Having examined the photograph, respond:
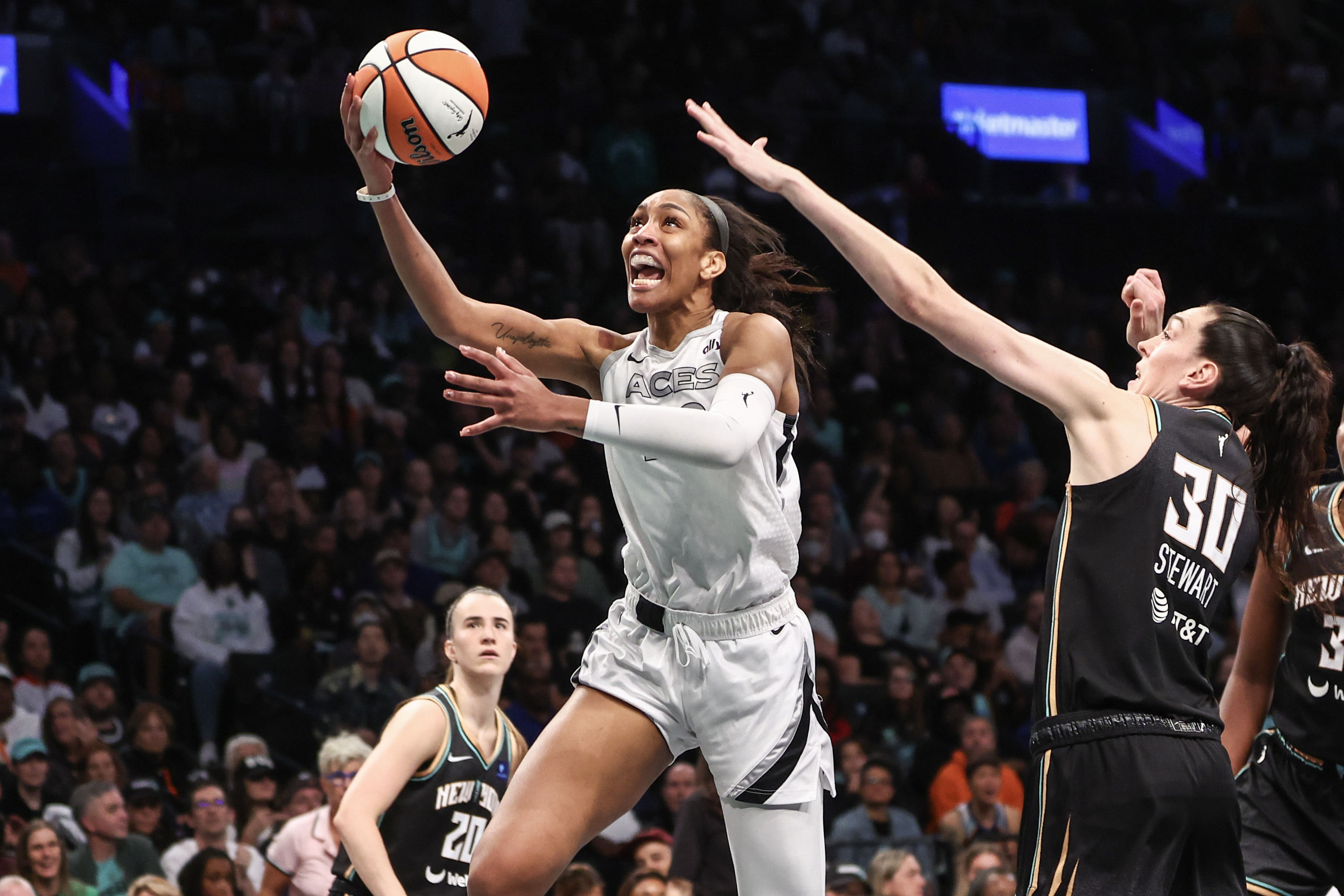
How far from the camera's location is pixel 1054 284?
15.1m

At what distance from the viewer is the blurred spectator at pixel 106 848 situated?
7594 millimetres

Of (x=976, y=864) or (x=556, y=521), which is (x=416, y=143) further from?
(x=556, y=521)

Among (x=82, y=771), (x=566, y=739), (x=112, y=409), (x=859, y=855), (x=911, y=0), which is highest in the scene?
(x=911, y=0)

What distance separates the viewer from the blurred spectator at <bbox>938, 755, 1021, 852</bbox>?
8883 mm

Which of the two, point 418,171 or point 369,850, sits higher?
point 418,171

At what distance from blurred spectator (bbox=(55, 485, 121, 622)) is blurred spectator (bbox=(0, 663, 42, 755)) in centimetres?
113

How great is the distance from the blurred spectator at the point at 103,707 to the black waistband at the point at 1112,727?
6.59 meters

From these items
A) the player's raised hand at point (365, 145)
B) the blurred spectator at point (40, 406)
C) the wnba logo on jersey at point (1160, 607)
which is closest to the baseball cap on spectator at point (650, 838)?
the player's raised hand at point (365, 145)

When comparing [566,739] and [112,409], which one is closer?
[566,739]

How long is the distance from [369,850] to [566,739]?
1.21 m

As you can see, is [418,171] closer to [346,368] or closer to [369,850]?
[346,368]

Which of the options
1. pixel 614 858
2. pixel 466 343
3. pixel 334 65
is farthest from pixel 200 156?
pixel 466 343

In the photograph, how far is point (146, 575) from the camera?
9.83 meters

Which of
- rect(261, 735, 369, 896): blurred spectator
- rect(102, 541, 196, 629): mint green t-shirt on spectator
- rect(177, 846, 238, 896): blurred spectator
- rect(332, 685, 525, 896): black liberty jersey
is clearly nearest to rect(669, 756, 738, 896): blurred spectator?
rect(261, 735, 369, 896): blurred spectator
